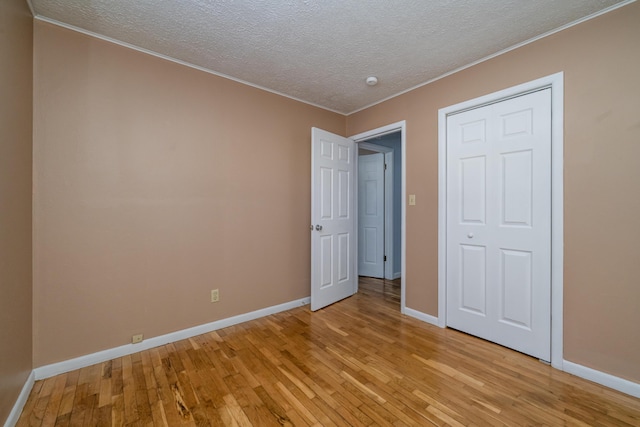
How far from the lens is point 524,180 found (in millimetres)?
2086

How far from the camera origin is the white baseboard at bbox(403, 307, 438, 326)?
2.64 metres

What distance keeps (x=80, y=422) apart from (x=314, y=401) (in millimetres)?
1301

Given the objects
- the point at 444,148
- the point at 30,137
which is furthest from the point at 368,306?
the point at 30,137

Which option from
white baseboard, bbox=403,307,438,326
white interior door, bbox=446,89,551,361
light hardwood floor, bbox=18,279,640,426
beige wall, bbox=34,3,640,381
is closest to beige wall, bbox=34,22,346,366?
beige wall, bbox=34,3,640,381

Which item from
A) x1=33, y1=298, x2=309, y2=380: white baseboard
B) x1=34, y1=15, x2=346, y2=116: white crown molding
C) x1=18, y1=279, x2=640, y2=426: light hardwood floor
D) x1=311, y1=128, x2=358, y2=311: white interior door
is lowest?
x1=18, y1=279, x2=640, y2=426: light hardwood floor

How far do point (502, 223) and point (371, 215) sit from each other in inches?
96.7

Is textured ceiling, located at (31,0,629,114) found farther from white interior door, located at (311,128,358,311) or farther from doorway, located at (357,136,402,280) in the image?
doorway, located at (357,136,402,280)

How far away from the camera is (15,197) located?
1.50 meters

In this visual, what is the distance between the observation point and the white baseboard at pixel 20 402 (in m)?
1.37

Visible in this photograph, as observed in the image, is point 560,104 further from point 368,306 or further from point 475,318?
point 368,306

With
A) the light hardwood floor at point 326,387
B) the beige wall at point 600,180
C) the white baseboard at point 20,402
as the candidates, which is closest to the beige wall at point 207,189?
the beige wall at point 600,180

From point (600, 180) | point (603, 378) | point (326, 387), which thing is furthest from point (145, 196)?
point (603, 378)

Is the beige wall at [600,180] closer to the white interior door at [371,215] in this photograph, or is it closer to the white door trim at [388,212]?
the white door trim at [388,212]

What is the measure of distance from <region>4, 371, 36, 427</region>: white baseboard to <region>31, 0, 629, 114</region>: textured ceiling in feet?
8.00
